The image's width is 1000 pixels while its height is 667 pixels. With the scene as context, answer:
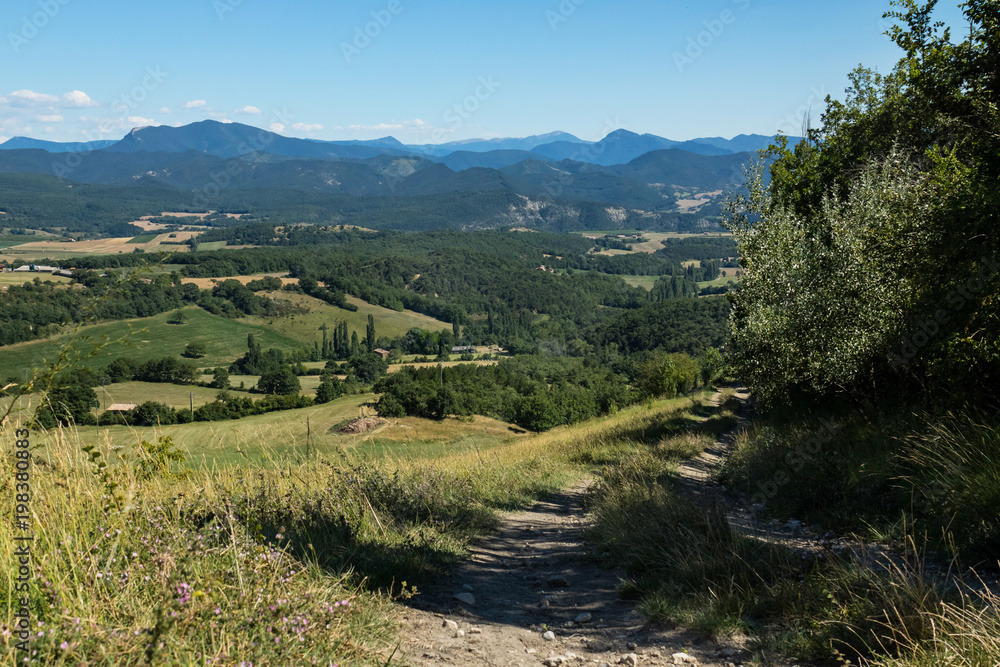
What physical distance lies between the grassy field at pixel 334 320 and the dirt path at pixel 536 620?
127 metres

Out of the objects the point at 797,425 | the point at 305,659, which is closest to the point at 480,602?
the point at 305,659

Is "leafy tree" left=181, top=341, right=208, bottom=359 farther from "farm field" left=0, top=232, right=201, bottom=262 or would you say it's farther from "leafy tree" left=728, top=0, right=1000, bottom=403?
"leafy tree" left=728, top=0, right=1000, bottom=403

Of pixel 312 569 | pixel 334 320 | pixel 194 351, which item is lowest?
pixel 334 320

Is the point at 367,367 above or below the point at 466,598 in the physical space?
below

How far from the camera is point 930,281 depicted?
9094mm

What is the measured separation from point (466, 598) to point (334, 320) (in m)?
141

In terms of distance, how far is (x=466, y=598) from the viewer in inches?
202

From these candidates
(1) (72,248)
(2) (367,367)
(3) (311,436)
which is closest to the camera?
(3) (311,436)

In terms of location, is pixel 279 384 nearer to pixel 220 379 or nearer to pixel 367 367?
pixel 220 379

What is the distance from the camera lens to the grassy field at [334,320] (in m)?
132

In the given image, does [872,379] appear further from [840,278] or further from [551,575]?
[551,575]

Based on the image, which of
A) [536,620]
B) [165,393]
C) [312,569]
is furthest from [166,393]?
[536,620]

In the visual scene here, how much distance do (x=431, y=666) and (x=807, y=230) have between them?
13.3 m

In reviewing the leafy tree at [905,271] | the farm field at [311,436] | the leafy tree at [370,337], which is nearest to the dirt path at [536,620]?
the farm field at [311,436]
